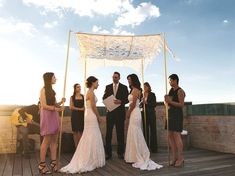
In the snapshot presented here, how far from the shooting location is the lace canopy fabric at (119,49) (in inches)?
257

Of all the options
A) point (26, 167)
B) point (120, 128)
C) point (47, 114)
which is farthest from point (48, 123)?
point (120, 128)

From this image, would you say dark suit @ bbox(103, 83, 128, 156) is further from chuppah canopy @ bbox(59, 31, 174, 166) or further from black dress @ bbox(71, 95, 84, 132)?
chuppah canopy @ bbox(59, 31, 174, 166)

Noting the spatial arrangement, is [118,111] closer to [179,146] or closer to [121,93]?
[121,93]

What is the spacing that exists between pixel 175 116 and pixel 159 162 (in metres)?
1.23

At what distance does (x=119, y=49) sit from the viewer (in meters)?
6.89

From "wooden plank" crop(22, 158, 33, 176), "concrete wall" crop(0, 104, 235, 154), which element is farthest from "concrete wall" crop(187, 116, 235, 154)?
"wooden plank" crop(22, 158, 33, 176)

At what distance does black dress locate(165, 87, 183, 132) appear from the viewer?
17.6ft

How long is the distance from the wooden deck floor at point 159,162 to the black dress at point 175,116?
30.4 inches

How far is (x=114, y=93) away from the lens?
6.41m

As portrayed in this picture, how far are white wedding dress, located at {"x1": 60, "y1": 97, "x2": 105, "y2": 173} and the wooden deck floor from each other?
0.20m

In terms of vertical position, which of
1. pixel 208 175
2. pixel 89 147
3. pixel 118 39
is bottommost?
pixel 208 175

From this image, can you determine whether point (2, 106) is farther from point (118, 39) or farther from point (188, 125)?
point (188, 125)

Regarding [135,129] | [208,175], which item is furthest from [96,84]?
[208,175]

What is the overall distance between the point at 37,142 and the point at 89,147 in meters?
3.21
